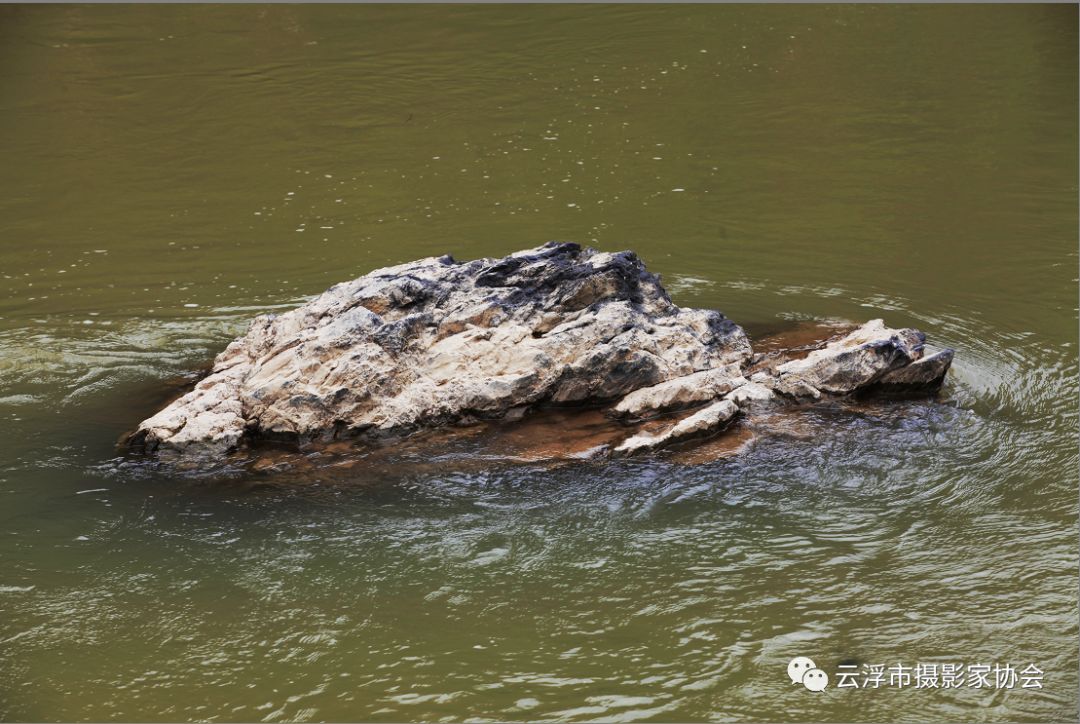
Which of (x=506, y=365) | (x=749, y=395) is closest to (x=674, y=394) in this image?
(x=749, y=395)

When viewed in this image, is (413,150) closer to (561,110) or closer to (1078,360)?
(561,110)

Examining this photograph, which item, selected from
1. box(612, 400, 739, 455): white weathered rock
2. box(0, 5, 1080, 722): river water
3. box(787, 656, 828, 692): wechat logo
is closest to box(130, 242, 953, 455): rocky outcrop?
box(612, 400, 739, 455): white weathered rock

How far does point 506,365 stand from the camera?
869cm

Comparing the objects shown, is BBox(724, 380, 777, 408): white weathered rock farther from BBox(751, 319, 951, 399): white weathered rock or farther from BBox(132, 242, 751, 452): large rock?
BBox(132, 242, 751, 452): large rock

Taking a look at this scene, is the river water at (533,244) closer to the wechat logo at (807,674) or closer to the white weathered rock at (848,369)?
the wechat logo at (807,674)

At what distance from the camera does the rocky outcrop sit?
8.38 m

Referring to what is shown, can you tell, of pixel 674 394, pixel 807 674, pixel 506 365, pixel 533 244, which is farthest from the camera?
pixel 533 244

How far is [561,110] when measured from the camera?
1798 cm

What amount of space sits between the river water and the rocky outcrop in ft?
1.33

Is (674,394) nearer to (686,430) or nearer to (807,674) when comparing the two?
(686,430)

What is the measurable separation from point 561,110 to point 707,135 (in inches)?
97.9

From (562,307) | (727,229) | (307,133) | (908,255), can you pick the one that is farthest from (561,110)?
(562,307)

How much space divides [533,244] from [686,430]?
17.8 ft

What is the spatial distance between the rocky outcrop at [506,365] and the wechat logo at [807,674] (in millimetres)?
2309
